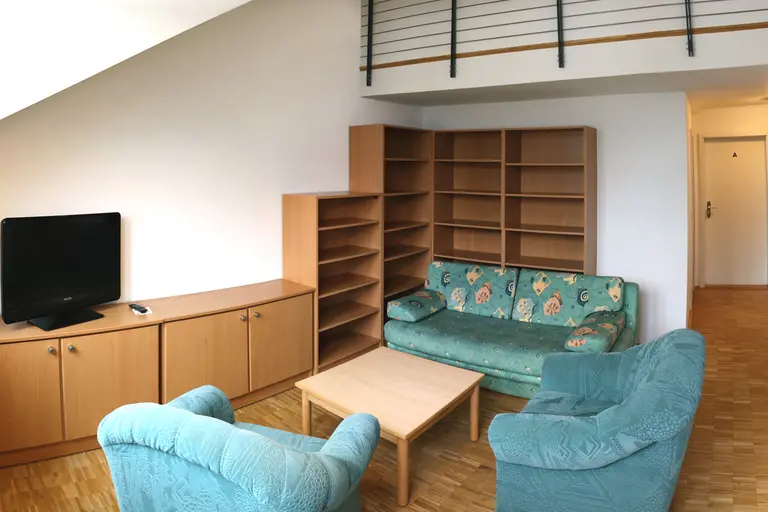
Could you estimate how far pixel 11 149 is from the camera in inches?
129

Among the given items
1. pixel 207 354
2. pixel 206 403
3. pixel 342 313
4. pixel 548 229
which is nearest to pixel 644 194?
pixel 548 229

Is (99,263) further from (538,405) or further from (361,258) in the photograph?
(538,405)

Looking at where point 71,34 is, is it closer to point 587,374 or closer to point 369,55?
point 587,374

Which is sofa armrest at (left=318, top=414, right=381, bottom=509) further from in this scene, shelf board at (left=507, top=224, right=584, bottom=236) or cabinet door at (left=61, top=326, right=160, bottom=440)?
shelf board at (left=507, top=224, right=584, bottom=236)

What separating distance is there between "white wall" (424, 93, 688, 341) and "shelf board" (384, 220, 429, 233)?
160 cm

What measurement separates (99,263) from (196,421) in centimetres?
206

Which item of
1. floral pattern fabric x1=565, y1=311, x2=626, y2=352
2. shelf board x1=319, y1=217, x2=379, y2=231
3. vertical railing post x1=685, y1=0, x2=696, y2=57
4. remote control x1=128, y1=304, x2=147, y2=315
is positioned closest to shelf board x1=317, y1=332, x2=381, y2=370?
shelf board x1=319, y1=217, x2=379, y2=231

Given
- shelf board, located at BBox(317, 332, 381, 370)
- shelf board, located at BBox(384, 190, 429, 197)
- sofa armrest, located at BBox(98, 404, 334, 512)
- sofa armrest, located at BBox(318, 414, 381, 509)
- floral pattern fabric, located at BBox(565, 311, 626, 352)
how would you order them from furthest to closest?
1. shelf board, located at BBox(384, 190, 429, 197)
2. shelf board, located at BBox(317, 332, 381, 370)
3. floral pattern fabric, located at BBox(565, 311, 626, 352)
4. sofa armrest, located at BBox(318, 414, 381, 509)
5. sofa armrest, located at BBox(98, 404, 334, 512)

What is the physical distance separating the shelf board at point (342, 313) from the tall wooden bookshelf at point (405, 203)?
0.29m

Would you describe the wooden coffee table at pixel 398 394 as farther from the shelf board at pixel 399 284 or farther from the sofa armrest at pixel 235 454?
the shelf board at pixel 399 284

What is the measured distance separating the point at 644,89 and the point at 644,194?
87 cm

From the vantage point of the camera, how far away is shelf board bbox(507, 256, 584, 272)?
16.5ft

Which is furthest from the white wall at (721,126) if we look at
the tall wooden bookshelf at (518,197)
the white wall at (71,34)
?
the white wall at (71,34)

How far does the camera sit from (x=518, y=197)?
17.8 feet
